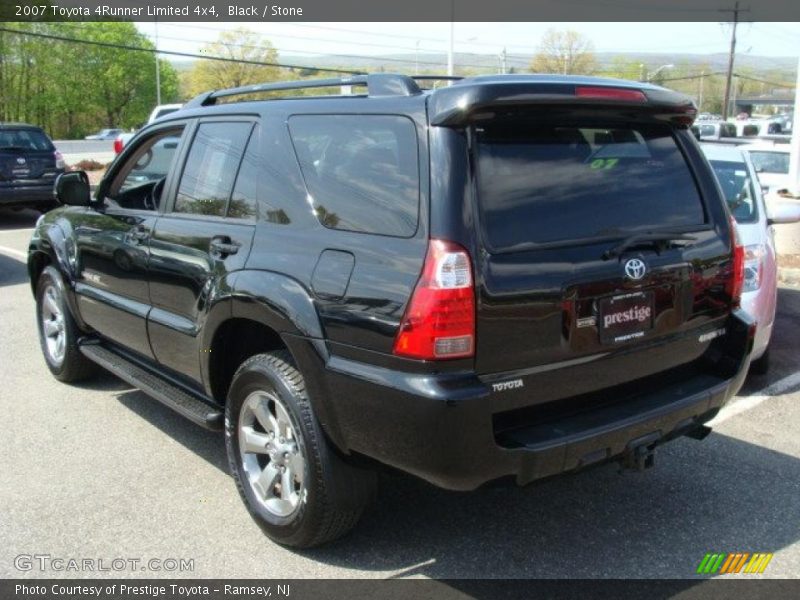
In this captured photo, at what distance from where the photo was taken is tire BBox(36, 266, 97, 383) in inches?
218

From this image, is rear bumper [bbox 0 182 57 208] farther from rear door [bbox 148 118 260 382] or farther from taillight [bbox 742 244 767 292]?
taillight [bbox 742 244 767 292]

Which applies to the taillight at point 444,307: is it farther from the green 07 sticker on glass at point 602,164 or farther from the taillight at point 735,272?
the taillight at point 735,272

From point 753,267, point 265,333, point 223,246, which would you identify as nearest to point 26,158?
point 223,246

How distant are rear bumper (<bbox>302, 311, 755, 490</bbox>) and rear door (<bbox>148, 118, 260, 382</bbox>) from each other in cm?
98

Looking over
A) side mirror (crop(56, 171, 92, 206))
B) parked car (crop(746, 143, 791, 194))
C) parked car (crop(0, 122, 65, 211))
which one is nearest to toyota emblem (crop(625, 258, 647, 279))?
side mirror (crop(56, 171, 92, 206))

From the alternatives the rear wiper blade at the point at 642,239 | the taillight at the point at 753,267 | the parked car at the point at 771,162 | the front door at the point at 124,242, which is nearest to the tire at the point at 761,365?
the taillight at the point at 753,267

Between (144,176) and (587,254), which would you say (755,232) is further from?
(144,176)

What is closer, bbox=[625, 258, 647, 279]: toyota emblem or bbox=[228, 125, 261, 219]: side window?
bbox=[625, 258, 647, 279]: toyota emblem

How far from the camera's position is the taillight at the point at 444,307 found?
278 centimetres

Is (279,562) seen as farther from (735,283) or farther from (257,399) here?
(735,283)

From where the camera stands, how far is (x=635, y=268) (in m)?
3.17

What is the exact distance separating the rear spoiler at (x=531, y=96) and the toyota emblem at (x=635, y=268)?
24.9 inches

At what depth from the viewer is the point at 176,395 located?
4.25 m

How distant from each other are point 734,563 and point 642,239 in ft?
4.78
